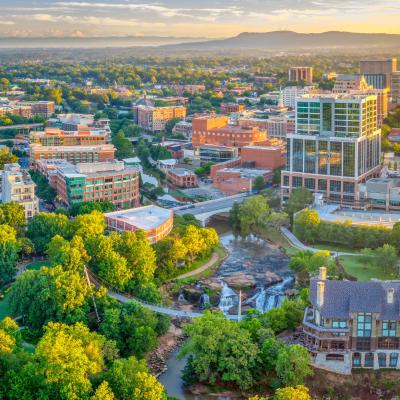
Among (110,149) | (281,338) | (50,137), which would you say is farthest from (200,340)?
(50,137)

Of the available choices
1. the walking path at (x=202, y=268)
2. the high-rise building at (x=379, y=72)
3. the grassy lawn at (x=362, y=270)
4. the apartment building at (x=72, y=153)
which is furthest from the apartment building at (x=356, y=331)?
the high-rise building at (x=379, y=72)

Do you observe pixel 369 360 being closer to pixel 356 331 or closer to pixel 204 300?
pixel 356 331

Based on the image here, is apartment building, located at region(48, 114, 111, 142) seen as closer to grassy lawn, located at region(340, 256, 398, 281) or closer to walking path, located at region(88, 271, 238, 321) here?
grassy lawn, located at region(340, 256, 398, 281)

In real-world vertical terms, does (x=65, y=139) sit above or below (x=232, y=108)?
below

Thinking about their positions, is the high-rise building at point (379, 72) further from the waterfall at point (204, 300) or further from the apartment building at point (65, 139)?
the waterfall at point (204, 300)

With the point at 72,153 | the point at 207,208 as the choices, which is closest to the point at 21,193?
the point at 207,208

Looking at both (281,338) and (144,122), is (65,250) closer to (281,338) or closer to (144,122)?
(281,338)

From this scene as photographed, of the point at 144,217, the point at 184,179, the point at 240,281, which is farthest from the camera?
the point at 184,179
